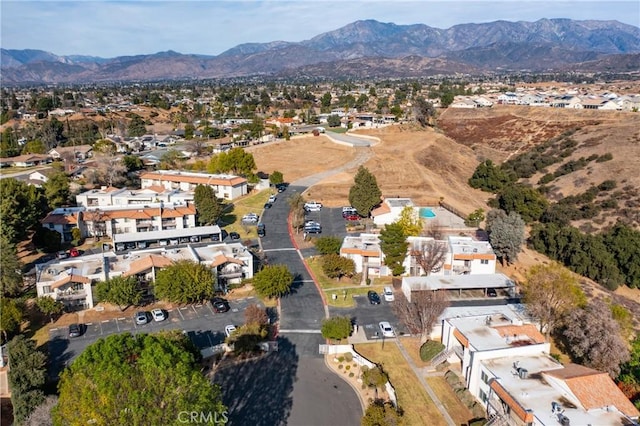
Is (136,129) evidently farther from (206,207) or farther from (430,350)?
(430,350)

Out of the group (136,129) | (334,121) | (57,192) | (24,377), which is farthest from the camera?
(334,121)

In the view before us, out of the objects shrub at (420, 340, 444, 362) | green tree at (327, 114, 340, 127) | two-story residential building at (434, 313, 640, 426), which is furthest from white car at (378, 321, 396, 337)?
green tree at (327, 114, 340, 127)

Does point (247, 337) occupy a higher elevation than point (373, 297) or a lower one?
higher

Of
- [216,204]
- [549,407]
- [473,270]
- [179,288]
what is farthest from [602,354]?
[216,204]

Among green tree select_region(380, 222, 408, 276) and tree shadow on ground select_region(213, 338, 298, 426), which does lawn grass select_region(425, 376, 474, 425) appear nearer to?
tree shadow on ground select_region(213, 338, 298, 426)

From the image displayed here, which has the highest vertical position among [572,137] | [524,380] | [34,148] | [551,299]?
[572,137]

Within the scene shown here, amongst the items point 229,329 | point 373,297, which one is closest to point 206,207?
point 229,329
